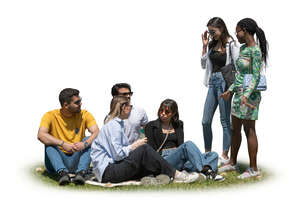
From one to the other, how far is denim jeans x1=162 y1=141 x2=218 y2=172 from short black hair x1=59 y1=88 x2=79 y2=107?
1945mm

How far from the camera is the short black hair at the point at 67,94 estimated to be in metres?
10.5

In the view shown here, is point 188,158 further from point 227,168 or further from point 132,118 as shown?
point 132,118

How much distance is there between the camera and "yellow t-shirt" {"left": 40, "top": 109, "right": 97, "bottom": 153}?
1063cm

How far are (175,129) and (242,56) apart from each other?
1796 millimetres

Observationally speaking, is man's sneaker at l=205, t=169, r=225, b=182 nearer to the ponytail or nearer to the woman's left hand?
the woman's left hand

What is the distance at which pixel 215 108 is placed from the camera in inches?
450

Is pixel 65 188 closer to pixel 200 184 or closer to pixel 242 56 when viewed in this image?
pixel 200 184

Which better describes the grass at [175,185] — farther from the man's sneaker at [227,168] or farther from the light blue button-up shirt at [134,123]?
the light blue button-up shirt at [134,123]

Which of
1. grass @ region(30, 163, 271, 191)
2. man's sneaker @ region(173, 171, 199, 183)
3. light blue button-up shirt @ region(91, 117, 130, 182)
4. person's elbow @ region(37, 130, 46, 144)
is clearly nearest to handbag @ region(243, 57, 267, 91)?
grass @ region(30, 163, 271, 191)

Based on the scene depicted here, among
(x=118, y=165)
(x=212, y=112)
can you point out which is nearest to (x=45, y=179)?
(x=118, y=165)

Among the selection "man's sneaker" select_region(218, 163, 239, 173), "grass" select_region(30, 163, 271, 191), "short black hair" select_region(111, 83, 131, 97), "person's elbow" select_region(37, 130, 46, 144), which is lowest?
"grass" select_region(30, 163, 271, 191)

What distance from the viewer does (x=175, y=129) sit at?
416 inches

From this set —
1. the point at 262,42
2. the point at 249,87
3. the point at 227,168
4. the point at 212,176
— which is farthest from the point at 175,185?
the point at 262,42

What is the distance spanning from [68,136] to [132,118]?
123 cm
